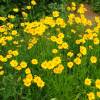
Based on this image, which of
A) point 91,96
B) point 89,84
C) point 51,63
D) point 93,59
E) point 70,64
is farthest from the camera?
point 93,59

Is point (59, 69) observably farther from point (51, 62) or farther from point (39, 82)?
point (39, 82)

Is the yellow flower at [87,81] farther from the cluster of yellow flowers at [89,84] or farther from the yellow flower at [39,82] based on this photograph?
the yellow flower at [39,82]

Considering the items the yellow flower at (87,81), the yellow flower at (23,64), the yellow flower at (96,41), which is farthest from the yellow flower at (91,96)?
the yellow flower at (96,41)

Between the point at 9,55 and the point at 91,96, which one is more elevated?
the point at 9,55

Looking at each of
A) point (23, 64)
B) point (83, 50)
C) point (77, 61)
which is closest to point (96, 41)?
point (83, 50)

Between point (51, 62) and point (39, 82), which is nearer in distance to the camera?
point (39, 82)

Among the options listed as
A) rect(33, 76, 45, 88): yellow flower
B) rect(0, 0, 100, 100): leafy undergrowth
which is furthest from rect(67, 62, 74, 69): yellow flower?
rect(33, 76, 45, 88): yellow flower

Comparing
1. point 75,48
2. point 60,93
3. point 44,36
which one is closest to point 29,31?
point 44,36

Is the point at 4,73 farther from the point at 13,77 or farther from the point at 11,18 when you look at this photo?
the point at 11,18

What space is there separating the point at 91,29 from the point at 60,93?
146 centimetres

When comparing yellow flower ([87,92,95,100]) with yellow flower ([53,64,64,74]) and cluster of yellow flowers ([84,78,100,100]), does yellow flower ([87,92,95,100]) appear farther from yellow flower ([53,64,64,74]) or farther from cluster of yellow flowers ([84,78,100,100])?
yellow flower ([53,64,64,74])

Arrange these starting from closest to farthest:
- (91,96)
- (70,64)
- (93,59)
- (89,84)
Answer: (91,96)
(89,84)
(70,64)
(93,59)

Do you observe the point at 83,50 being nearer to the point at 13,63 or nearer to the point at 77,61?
the point at 77,61

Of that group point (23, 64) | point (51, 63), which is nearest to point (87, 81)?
point (51, 63)
